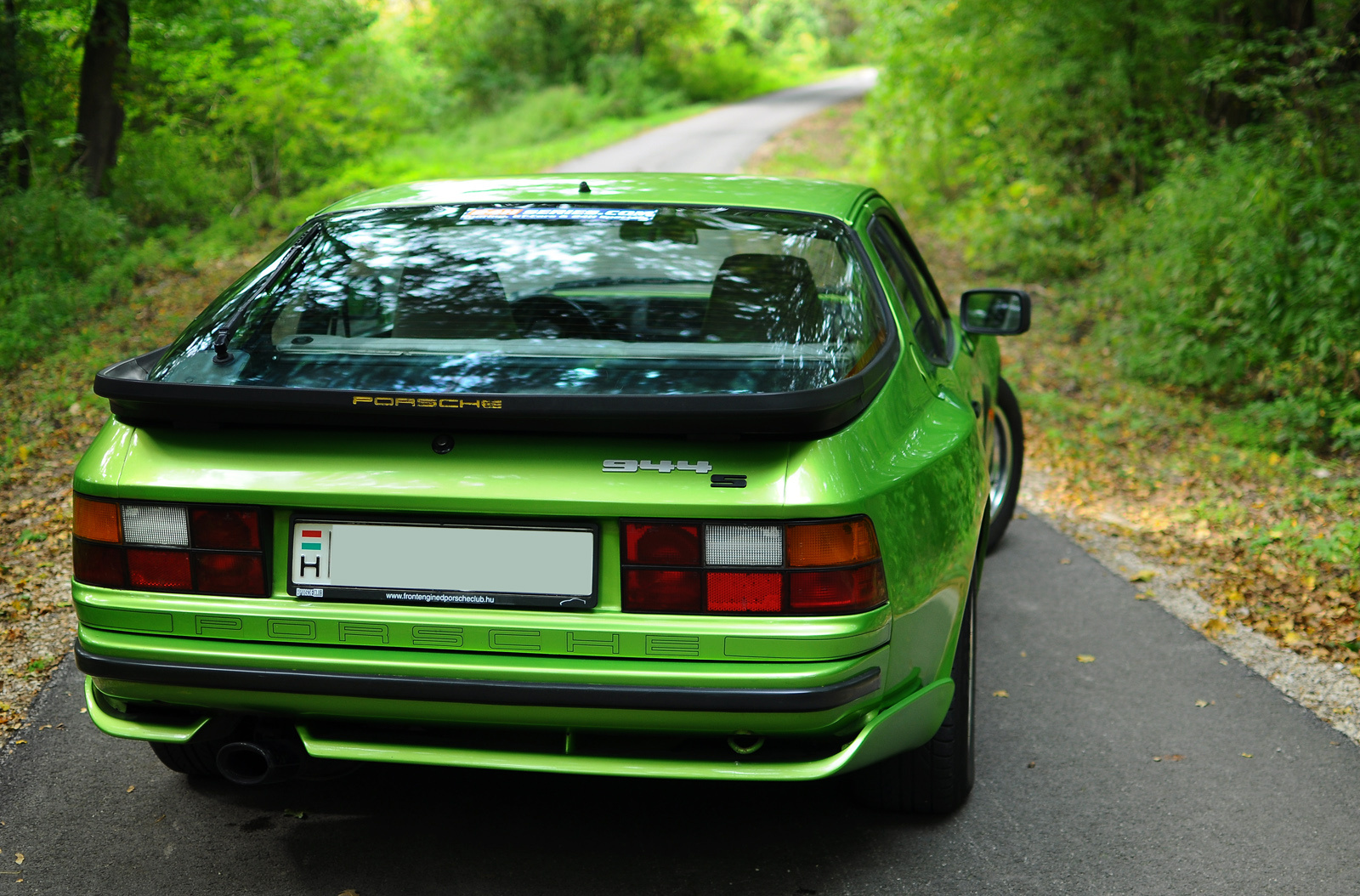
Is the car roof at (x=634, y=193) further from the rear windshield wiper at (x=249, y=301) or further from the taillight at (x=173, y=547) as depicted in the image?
the taillight at (x=173, y=547)

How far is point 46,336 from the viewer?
27.9 feet

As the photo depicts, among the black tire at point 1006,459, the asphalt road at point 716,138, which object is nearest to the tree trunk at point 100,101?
the asphalt road at point 716,138

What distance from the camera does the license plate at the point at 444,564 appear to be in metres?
2.24

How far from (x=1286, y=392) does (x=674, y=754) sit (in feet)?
21.9

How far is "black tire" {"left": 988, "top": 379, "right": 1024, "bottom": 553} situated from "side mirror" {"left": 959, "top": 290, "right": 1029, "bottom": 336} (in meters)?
1.06

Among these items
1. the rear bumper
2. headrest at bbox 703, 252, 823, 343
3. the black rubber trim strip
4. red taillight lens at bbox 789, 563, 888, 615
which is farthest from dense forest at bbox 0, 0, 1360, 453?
the black rubber trim strip

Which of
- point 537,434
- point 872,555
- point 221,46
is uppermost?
point 221,46

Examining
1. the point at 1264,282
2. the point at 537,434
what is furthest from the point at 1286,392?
the point at 537,434

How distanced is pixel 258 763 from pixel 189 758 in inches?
27.9

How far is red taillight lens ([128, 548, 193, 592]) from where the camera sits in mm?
2334

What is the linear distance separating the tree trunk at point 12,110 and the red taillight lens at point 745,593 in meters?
9.39

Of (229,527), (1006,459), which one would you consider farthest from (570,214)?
(1006,459)

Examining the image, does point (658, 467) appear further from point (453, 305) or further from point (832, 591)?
point (453, 305)

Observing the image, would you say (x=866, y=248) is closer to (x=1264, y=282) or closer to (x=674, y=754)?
(x=674, y=754)
